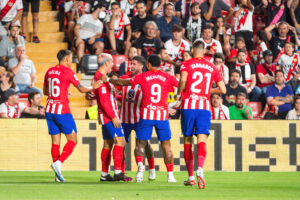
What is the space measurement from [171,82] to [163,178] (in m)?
2.18

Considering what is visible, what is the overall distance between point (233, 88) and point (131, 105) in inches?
195

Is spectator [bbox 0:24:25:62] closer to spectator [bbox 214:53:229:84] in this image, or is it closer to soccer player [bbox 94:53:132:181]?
spectator [bbox 214:53:229:84]

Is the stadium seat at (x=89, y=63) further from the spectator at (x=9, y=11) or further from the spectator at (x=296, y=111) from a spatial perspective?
Answer: the spectator at (x=296, y=111)

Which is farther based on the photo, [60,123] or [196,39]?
[196,39]

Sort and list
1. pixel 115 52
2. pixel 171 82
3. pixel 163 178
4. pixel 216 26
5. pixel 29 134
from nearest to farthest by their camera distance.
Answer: pixel 171 82
pixel 163 178
pixel 29 134
pixel 115 52
pixel 216 26

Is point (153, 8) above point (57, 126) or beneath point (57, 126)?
above

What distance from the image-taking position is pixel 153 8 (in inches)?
703

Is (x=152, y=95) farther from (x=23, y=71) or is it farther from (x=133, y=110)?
(x=23, y=71)

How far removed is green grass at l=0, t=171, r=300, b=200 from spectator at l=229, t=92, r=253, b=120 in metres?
2.32

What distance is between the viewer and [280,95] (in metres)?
15.6

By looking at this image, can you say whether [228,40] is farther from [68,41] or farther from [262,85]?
[68,41]

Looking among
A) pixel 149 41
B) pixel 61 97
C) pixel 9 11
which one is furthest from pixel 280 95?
pixel 9 11

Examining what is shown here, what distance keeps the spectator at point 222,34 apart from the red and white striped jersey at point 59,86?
760 centimetres

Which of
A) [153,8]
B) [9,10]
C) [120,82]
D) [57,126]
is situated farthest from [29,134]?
[153,8]
